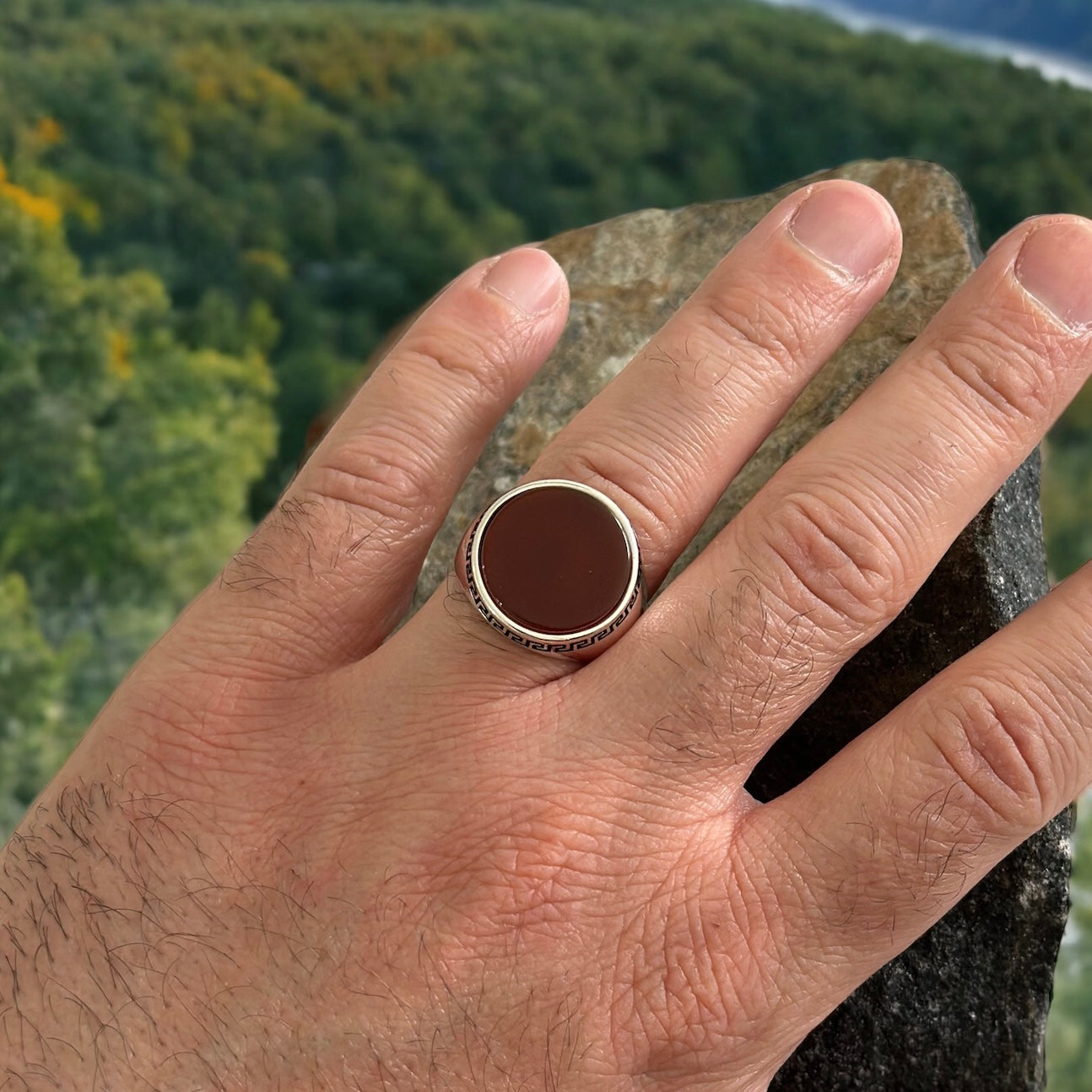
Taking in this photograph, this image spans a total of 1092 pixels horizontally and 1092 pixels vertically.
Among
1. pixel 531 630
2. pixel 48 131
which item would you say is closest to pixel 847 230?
pixel 531 630

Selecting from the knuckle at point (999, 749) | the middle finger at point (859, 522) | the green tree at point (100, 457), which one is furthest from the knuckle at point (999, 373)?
the green tree at point (100, 457)

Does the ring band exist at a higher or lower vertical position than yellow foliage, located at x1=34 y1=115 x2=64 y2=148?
higher

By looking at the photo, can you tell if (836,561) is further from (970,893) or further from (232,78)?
(232,78)

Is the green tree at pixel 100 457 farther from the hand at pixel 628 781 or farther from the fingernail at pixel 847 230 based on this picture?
the fingernail at pixel 847 230

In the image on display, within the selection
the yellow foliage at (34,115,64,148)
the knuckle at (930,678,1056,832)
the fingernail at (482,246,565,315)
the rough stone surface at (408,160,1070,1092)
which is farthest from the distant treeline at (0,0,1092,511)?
the knuckle at (930,678,1056,832)

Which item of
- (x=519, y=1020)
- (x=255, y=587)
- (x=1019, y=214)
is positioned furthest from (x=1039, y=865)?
(x=1019, y=214)

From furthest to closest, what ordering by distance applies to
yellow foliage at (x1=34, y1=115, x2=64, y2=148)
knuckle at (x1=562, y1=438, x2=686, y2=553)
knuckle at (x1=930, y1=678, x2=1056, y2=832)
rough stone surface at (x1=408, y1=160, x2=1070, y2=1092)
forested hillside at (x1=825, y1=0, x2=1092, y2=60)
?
yellow foliage at (x1=34, y1=115, x2=64, y2=148) < forested hillside at (x1=825, y1=0, x2=1092, y2=60) < rough stone surface at (x1=408, y1=160, x2=1070, y2=1092) < knuckle at (x1=562, y1=438, x2=686, y2=553) < knuckle at (x1=930, y1=678, x2=1056, y2=832)

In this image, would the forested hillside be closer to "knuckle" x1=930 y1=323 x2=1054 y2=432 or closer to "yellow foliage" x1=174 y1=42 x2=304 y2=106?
"yellow foliage" x1=174 y1=42 x2=304 y2=106
